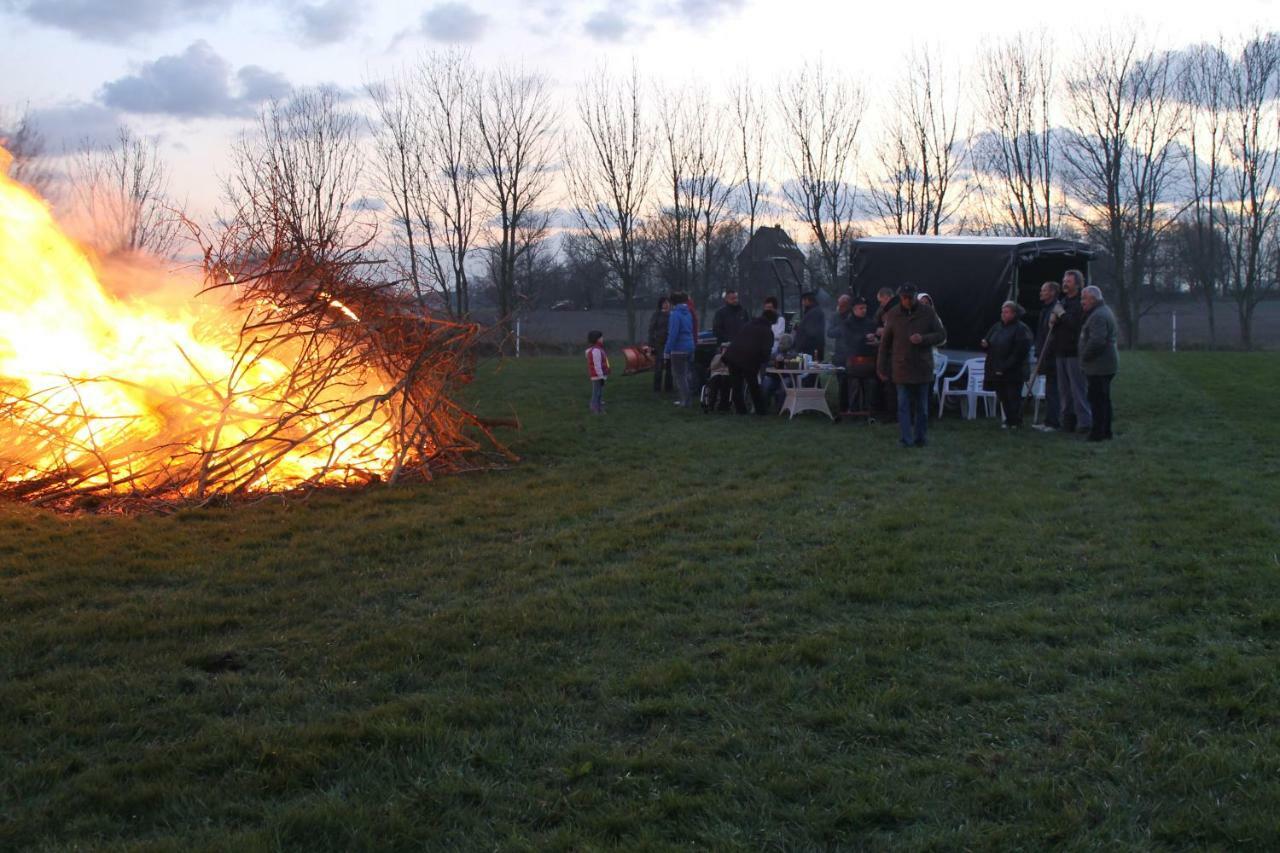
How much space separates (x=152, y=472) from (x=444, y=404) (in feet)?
9.86

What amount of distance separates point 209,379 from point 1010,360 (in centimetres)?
933

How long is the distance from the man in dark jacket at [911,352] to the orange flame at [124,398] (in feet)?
18.9

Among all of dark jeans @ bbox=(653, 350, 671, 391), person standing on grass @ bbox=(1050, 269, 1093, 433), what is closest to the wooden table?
person standing on grass @ bbox=(1050, 269, 1093, 433)

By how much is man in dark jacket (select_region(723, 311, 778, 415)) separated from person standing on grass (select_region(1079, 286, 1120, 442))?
418cm

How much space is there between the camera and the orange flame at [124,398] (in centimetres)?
875

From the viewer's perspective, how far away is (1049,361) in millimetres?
12719

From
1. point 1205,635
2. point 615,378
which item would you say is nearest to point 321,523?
point 1205,635

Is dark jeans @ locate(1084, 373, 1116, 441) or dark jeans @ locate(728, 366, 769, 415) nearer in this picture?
dark jeans @ locate(1084, 373, 1116, 441)

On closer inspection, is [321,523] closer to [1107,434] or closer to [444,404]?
[444,404]

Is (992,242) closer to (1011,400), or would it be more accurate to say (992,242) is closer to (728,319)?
(1011,400)

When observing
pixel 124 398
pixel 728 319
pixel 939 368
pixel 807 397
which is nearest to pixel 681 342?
pixel 728 319

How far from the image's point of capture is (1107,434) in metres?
11.8

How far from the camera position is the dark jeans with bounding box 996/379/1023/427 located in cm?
1294

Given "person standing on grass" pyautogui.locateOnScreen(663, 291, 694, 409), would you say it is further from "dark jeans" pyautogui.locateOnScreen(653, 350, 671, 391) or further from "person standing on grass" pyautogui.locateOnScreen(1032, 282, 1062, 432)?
"person standing on grass" pyautogui.locateOnScreen(1032, 282, 1062, 432)
